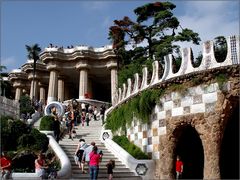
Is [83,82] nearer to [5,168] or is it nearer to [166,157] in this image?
[166,157]

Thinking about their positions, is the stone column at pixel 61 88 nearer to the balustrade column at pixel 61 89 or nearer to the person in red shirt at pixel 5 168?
the balustrade column at pixel 61 89

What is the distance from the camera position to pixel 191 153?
1964 centimetres

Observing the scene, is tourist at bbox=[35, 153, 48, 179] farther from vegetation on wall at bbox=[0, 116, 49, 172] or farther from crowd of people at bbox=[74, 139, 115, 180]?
vegetation on wall at bbox=[0, 116, 49, 172]

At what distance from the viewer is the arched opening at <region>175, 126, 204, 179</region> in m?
19.4

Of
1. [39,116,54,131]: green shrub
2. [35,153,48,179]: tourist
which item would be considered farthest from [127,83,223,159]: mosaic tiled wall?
[35,153,48,179]: tourist

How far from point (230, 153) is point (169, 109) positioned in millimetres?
3547

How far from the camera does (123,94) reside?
2480 cm

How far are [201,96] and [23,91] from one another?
1837 inches

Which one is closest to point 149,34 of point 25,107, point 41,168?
point 25,107

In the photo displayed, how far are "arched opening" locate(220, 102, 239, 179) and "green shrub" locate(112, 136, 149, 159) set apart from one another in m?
3.52

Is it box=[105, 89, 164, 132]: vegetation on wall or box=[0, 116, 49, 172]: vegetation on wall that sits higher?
box=[105, 89, 164, 132]: vegetation on wall

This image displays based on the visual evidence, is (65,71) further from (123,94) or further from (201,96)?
(201,96)

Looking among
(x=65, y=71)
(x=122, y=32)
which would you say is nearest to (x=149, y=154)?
(x=122, y=32)

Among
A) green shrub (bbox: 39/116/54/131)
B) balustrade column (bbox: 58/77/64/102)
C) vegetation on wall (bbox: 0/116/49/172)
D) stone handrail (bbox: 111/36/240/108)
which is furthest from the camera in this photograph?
balustrade column (bbox: 58/77/64/102)
